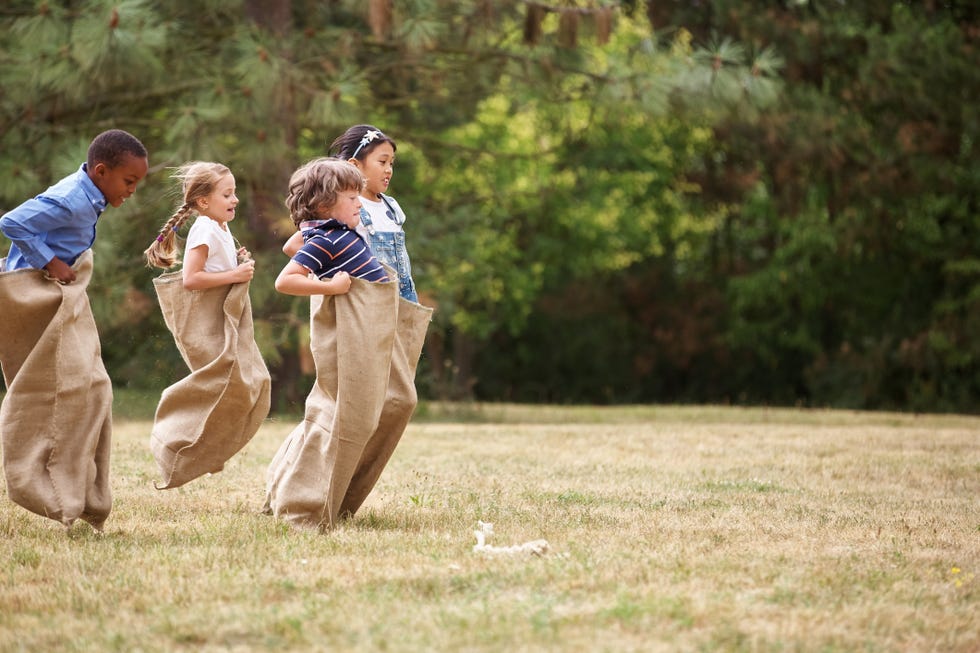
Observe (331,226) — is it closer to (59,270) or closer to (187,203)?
(187,203)

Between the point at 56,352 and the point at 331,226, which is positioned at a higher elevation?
the point at 331,226

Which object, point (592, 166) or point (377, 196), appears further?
point (592, 166)

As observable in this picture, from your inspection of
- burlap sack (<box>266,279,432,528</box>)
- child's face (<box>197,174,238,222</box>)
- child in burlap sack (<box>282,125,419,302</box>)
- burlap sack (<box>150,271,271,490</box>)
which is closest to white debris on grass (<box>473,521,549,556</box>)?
burlap sack (<box>266,279,432,528</box>)

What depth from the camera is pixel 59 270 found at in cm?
544

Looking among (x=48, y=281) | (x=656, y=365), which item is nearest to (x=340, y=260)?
(x=48, y=281)

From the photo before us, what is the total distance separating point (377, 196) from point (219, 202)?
2.46ft

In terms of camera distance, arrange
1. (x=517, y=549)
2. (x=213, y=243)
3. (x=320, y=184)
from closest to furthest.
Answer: (x=517, y=549)
(x=320, y=184)
(x=213, y=243)

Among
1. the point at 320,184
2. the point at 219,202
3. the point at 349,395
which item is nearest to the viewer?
the point at 349,395

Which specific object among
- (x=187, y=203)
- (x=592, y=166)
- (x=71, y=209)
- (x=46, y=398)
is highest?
(x=592, y=166)

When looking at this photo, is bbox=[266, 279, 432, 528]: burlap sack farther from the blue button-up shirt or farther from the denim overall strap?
the blue button-up shirt

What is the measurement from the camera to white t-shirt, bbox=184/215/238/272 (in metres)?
5.73

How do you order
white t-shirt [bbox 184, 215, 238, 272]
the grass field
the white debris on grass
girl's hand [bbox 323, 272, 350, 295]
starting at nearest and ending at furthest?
the grass field < the white debris on grass < girl's hand [bbox 323, 272, 350, 295] < white t-shirt [bbox 184, 215, 238, 272]

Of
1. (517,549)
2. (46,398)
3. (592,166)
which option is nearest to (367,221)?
(46,398)

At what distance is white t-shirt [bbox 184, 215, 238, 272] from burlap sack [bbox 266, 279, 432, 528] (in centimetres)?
46
